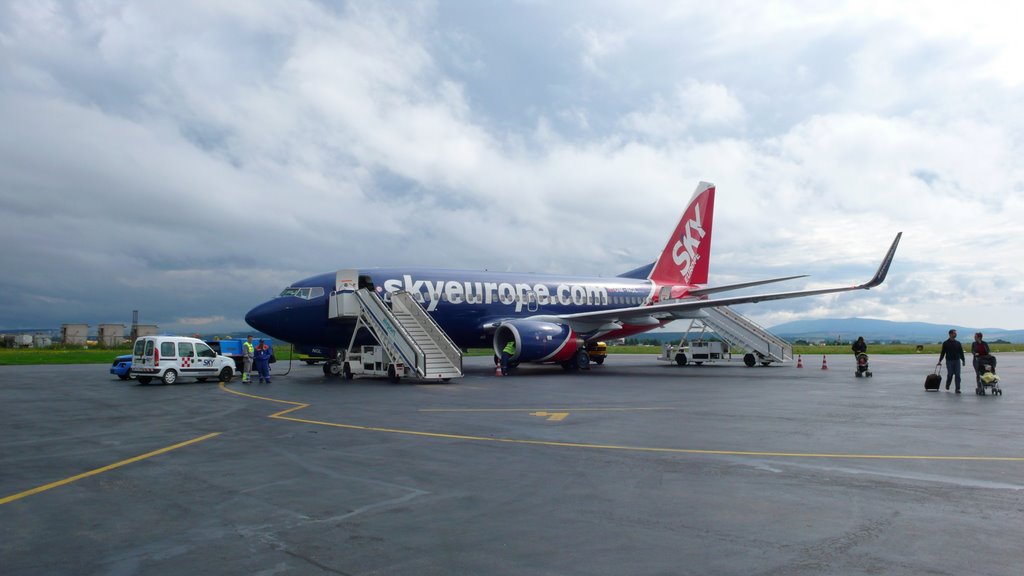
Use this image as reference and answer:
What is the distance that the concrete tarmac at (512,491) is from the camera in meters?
4.83

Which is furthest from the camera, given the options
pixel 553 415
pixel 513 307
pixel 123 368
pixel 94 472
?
pixel 513 307

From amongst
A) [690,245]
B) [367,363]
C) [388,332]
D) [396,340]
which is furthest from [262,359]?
[690,245]

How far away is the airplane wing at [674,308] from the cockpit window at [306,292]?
10.1 metres

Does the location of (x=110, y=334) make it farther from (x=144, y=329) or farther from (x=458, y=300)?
(x=458, y=300)

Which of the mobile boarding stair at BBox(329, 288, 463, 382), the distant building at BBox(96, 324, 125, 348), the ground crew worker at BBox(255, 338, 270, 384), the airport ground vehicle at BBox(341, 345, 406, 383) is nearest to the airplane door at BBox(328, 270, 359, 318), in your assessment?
the mobile boarding stair at BBox(329, 288, 463, 382)

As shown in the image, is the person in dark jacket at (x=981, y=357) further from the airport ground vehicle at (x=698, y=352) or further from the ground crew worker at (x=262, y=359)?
the ground crew worker at (x=262, y=359)

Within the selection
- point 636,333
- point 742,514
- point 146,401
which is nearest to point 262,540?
point 742,514

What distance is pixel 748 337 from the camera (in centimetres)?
3581

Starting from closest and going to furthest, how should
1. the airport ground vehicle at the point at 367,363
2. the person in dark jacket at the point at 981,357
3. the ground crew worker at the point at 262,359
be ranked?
the person in dark jacket at the point at 981,357 → the ground crew worker at the point at 262,359 → the airport ground vehicle at the point at 367,363

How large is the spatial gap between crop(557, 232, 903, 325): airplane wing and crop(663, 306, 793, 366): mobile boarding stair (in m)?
5.21

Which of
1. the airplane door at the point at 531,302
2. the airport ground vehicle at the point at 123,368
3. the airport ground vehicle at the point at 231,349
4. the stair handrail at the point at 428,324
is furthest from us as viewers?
the airplane door at the point at 531,302

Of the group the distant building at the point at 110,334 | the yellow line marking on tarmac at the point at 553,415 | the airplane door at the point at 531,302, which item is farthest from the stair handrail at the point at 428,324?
the distant building at the point at 110,334

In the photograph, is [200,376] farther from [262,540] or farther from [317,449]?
[262,540]

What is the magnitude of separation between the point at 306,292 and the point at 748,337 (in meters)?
23.0
